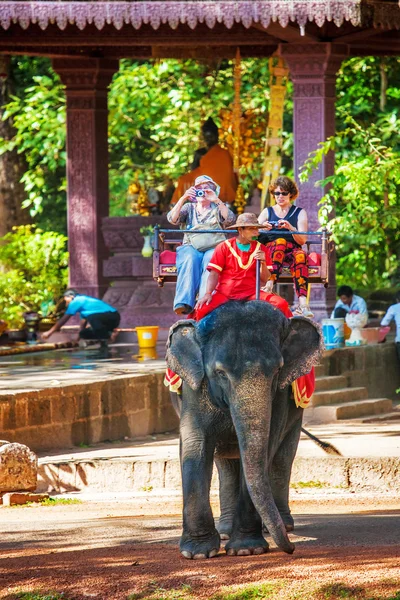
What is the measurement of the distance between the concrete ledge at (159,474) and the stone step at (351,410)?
2888mm

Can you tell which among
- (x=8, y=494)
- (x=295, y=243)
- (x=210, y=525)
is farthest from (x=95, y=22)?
(x=210, y=525)

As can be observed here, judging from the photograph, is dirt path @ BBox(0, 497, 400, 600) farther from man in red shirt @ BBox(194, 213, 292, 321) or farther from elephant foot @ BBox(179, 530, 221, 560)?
man in red shirt @ BBox(194, 213, 292, 321)

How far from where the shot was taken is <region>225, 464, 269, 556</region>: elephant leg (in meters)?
8.09

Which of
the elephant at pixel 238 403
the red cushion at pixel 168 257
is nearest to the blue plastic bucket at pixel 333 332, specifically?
the red cushion at pixel 168 257

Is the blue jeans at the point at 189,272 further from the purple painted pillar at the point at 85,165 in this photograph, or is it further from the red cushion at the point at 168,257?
the purple painted pillar at the point at 85,165

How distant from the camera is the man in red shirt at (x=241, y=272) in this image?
8758 millimetres

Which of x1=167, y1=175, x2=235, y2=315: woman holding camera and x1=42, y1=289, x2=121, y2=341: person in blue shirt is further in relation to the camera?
x1=42, y1=289, x2=121, y2=341: person in blue shirt

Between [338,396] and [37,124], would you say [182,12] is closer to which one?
[338,396]

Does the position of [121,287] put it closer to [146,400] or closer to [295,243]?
[146,400]

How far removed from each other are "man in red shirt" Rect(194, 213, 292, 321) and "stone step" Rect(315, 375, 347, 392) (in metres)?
6.24

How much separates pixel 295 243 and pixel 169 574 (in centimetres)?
485

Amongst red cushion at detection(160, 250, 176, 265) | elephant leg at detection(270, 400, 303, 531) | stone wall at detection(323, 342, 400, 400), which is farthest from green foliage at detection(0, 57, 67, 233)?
elephant leg at detection(270, 400, 303, 531)

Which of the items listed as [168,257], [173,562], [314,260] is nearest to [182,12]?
[314,260]

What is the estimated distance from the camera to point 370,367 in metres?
16.5
